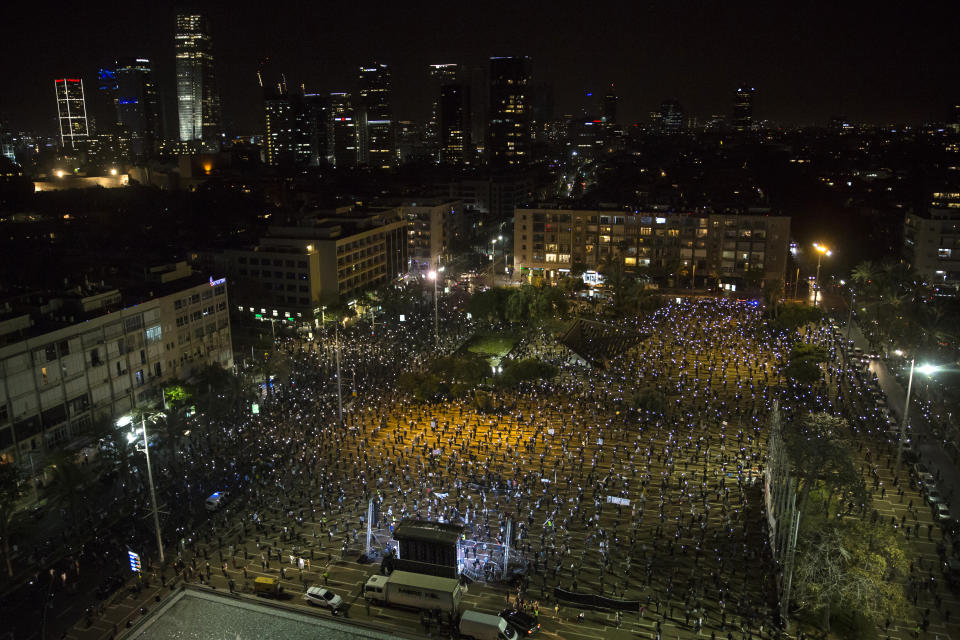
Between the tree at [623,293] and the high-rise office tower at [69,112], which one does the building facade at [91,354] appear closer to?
the tree at [623,293]

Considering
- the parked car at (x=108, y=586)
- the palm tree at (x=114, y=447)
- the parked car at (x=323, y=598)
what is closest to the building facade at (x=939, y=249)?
the parked car at (x=323, y=598)

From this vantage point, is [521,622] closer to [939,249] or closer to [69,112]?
[939,249]

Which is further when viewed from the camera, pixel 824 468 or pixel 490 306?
pixel 490 306

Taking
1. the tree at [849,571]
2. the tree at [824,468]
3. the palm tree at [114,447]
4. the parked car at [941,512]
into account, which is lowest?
the parked car at [941,512]

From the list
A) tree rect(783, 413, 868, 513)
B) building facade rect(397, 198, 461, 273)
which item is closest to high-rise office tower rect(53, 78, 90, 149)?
building facade rect(397, 198, 461, 273)

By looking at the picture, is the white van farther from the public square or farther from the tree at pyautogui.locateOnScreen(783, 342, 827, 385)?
the tree at pyautogui.locateOnScreen(783, 342, 827, 385)

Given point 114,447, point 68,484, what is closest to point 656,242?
point 114,447
